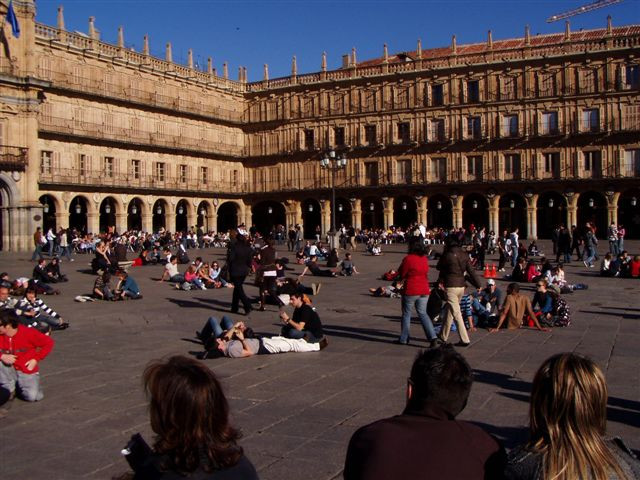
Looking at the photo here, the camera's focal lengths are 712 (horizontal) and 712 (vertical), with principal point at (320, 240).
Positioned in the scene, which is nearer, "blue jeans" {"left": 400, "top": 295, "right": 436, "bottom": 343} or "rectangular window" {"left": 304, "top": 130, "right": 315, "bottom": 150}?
"blue jeans" {"left": 400, "top": 295, "right": 436, "bottom": 343}

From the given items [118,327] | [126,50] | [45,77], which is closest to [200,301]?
[118,327]

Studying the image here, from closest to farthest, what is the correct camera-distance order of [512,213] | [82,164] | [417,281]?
[417,281] < [82,164] < [512,213]

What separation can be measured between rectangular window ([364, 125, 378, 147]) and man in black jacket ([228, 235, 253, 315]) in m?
37.7

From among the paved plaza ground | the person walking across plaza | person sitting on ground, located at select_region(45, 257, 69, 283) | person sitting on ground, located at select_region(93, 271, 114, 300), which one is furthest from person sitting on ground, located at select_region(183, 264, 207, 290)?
the person walking across plaza

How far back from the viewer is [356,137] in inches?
A: 2014

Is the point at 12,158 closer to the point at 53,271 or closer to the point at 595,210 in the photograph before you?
the point at 53,271

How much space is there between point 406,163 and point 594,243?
2578 centimetres

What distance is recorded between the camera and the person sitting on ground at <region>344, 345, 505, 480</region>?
2.54m

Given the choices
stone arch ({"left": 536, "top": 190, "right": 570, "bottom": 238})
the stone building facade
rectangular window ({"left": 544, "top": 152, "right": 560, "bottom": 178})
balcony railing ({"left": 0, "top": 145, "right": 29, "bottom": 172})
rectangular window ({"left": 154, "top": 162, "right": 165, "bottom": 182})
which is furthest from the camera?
rectangular window ({"left": 154, "top": 162, "right": 165, "bottom": 182})

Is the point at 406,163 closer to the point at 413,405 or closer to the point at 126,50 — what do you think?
the point at 126,50

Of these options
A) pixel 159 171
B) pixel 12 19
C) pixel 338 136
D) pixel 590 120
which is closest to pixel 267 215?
pixel 338 136

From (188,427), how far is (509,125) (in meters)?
47.0

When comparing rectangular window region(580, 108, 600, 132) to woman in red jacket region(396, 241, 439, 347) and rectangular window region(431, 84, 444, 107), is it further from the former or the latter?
woman in red jacket region(396, 241, 439, 347)

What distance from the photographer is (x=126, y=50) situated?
149ft
